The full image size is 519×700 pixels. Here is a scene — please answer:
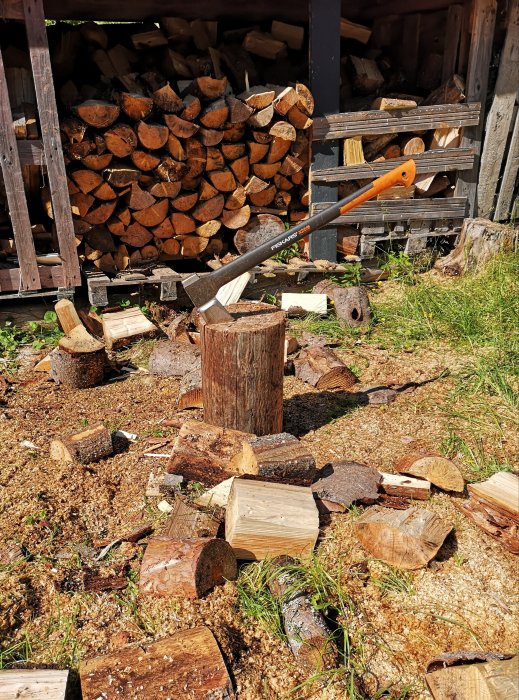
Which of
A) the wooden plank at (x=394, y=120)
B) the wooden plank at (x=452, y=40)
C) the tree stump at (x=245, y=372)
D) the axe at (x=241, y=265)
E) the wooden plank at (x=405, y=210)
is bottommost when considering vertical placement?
the tree stump at (x=245, y=372)

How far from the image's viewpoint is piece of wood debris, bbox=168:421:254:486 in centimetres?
307

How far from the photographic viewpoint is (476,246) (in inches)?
227

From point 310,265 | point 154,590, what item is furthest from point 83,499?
point 310,265

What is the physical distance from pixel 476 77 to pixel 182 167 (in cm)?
288

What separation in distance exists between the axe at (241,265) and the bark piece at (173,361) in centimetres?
116

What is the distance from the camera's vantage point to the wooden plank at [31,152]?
4.70 m

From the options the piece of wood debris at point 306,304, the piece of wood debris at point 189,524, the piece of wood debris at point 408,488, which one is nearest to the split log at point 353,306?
the piece of wood debris at point 306,304

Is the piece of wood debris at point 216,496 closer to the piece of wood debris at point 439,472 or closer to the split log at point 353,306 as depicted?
the piece of wood debris at point 439,472

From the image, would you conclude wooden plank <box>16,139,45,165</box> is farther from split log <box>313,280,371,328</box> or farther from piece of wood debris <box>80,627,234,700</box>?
piece of wood debris <box>80,627,234,700</box>

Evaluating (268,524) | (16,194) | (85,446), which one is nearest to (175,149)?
(16,194)

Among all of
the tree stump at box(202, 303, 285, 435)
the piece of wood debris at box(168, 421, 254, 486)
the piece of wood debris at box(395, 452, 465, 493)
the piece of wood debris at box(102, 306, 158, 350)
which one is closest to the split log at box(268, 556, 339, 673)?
the piece of wood debris at box(168, 421, 254, 486)

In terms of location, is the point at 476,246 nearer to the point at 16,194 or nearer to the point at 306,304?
the point at 306,304

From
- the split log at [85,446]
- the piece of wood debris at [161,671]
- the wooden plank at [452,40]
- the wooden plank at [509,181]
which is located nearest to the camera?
the piece of wood debris at [161,671]

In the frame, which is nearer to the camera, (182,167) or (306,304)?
(182,167)
